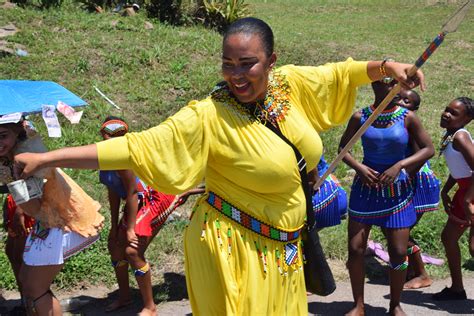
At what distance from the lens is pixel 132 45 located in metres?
10.1

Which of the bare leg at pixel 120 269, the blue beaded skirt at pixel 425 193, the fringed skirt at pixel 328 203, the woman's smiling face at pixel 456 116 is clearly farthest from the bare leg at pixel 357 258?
the bare leg at pixel 120 269

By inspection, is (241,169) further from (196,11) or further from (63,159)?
(196,11)

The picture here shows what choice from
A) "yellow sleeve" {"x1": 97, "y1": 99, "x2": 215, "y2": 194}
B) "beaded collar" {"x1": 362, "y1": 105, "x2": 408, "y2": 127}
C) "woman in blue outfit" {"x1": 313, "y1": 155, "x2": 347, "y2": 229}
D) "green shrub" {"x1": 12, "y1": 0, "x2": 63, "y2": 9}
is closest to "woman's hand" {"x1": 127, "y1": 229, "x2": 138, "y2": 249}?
"woman in blue outfit" {"x1": 313, "y1": 155, "x2": 347, "y2": 229}

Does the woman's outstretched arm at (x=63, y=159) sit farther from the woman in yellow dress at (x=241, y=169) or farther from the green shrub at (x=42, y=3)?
the green shrub at (x=42, y=3)

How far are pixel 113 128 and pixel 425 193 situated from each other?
2447 mm

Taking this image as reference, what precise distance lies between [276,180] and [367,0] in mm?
20531

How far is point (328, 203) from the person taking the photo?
15.8ft

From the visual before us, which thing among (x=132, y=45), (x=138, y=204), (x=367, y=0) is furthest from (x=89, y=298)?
(x=367, y=0)

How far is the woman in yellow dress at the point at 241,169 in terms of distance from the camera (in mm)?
2766

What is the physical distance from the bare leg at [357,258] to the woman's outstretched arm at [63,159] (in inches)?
101

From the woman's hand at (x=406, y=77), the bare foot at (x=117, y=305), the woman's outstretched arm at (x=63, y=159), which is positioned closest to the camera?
the woman's outstretched arm at (x=63, y=159)

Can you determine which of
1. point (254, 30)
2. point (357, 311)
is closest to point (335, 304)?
point (357, 311)

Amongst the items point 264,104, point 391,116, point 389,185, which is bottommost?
point 389,185

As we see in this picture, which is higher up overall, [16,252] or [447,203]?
[447,203]
